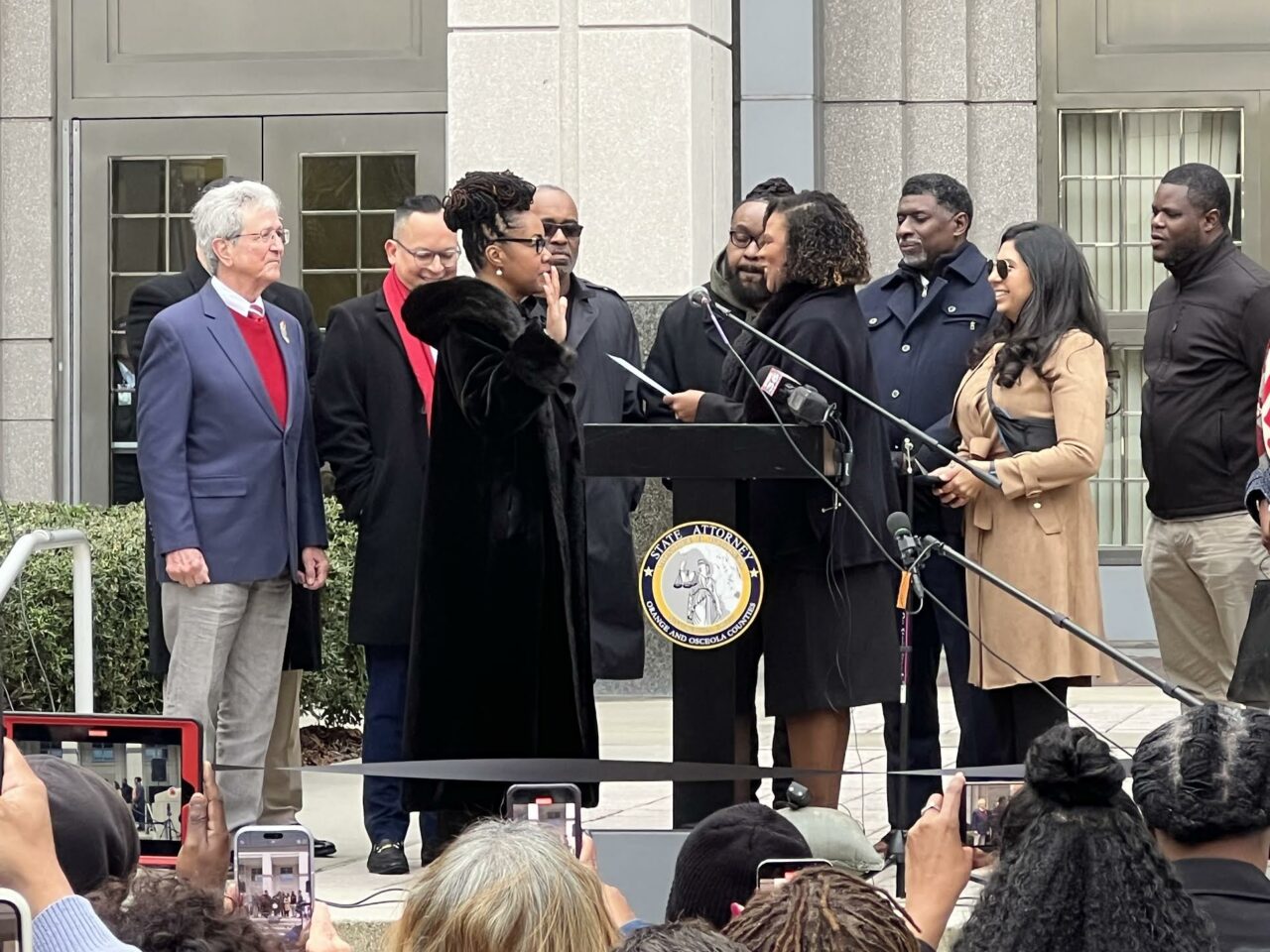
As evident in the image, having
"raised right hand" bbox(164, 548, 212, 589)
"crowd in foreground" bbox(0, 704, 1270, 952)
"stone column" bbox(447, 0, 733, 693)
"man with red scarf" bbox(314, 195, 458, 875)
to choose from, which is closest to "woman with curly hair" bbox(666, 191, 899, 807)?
"man with red scarf" bbox(314, 195, 458, 875)

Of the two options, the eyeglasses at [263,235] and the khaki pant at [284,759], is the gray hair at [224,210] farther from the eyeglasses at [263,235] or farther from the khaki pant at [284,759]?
the khaki pant at [284,759]

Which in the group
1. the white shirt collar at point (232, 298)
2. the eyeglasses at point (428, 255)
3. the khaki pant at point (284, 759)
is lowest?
the khaki pant at point (284, 759)

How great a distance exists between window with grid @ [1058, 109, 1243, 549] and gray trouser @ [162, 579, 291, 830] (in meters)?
6.28

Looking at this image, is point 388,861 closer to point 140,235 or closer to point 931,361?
point 931,361

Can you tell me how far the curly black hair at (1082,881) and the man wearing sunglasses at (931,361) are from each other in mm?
3814

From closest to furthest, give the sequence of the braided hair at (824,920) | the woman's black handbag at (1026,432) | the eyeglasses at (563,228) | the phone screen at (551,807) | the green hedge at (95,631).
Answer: the braided hair at (824,920) → the phone screen at (551,807) → the woman's black handbag at (1026,432) → the eyeglasses at (563,228) → the green hedge at (95,631)

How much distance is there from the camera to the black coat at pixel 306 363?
7242mm

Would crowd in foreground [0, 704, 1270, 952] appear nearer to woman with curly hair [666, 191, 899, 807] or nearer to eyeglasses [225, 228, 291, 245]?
woman with curly hair [666, 191, 899, 807]

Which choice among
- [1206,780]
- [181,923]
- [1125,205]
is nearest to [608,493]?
[1206,780]

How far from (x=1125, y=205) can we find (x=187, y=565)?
708cm

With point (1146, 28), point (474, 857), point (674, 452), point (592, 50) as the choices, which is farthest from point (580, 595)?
point (1146, 28)

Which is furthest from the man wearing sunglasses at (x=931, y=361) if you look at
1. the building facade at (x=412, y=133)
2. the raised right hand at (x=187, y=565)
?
the building facade at (x=412, y=133)

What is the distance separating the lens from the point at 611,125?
10945 mm

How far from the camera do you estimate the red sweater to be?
7.06 metres
